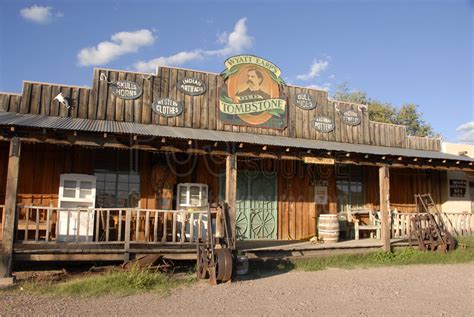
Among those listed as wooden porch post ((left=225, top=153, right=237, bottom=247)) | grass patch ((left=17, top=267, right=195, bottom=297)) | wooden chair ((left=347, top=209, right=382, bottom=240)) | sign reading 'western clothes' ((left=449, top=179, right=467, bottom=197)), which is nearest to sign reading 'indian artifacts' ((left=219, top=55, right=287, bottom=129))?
wooden porch post ((left=225, top=153, right=237, bottom=247))

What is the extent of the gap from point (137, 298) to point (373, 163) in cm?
730

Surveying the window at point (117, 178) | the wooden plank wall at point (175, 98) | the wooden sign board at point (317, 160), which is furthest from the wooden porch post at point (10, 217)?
the wooden sign board at point (317, 160)

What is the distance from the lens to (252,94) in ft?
39.3

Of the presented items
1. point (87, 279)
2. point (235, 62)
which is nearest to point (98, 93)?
point (235, 62)

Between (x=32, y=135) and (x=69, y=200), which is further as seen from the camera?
(x=69, y=200)

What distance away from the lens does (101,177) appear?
10.6m

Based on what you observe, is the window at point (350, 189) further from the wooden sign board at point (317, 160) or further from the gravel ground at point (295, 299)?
the gravel ground at point (295, 299)

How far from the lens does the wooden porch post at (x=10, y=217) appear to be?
766 cm

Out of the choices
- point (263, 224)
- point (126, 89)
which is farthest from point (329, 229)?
point (126, 89)

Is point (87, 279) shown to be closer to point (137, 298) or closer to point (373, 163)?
point (137, 298)

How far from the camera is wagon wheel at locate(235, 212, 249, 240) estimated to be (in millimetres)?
11922

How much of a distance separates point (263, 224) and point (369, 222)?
3808 millimetres

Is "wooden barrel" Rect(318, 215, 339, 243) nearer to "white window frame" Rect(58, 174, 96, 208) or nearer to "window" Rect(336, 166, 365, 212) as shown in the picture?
Result: "window" Rect(336, 166, 365, 212)

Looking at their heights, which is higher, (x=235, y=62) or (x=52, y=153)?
(x=235, y=62)
